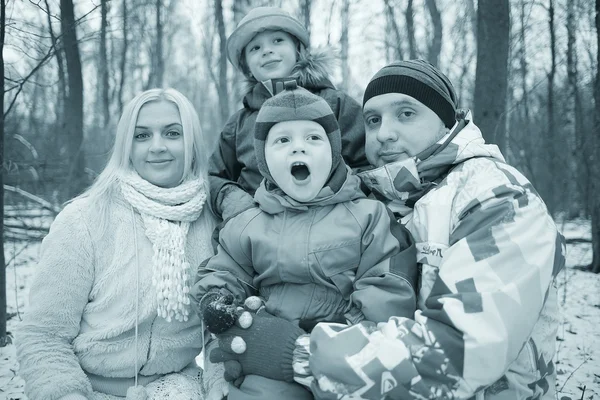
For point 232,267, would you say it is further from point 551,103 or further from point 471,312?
point 551,103

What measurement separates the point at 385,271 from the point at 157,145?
1400 millimetres

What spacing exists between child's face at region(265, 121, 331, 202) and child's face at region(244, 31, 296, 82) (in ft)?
3.39

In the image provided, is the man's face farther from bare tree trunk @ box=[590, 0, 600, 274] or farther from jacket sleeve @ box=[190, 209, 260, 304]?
bare tree trunk @ box=[590, 0, 600, 274]

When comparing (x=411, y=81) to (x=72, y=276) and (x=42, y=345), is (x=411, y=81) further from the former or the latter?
(x=42, y=345)

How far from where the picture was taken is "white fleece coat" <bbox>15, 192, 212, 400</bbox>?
7.55ft

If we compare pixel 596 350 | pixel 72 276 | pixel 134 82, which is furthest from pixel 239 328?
pixel 134 82

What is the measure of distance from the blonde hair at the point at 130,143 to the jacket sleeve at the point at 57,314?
0.19 m

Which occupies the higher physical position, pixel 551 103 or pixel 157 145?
pixel 551 103

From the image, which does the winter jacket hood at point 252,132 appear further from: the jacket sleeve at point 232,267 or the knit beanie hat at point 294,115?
the knit beanie hat at point 294,115

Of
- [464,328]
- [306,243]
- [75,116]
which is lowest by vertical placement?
[464,328]

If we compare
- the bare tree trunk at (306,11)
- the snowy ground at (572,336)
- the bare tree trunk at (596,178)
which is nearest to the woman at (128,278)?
the snowy ground at (572,336)

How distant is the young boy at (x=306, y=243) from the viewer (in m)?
2.00

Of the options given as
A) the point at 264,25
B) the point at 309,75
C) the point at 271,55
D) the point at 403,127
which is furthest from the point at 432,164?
the point at 264,25

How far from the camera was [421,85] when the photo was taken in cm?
225
